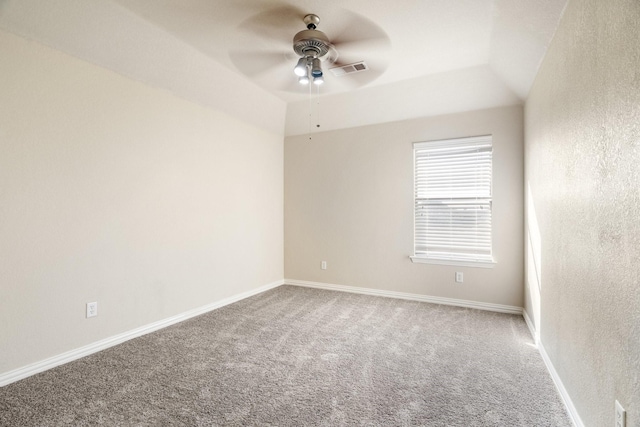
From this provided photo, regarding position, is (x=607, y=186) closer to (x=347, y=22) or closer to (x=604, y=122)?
(x=604, y=122)

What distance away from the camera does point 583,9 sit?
1.67 metres

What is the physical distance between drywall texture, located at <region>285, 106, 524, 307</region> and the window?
0.10 m

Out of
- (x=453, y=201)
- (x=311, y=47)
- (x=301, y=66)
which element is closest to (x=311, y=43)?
(x=311, y=47)

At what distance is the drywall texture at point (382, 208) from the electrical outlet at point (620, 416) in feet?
8.58

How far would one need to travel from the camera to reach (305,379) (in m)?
2.25

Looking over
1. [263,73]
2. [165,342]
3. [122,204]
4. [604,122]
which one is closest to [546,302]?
[604,122]

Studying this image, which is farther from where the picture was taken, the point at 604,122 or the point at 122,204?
the point at 122,204

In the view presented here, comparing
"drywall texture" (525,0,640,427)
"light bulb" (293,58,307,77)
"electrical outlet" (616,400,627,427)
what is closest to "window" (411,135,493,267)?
"drywall texture" (525,0,640,427)

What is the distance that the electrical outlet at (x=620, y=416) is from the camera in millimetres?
1221

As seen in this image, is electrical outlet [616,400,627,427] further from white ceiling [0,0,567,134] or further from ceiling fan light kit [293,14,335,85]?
ceiling fan light kit [293,14,335,85]

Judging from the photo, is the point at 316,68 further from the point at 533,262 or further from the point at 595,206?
the point at 533,262

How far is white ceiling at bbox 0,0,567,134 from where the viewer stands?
7.65ft

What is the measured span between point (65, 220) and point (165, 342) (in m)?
1.32

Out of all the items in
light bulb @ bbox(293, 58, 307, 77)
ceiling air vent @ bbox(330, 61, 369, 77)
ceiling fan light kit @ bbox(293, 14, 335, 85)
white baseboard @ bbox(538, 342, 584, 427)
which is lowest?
white baseboard @ bbox(538, 342, 584, 427)
